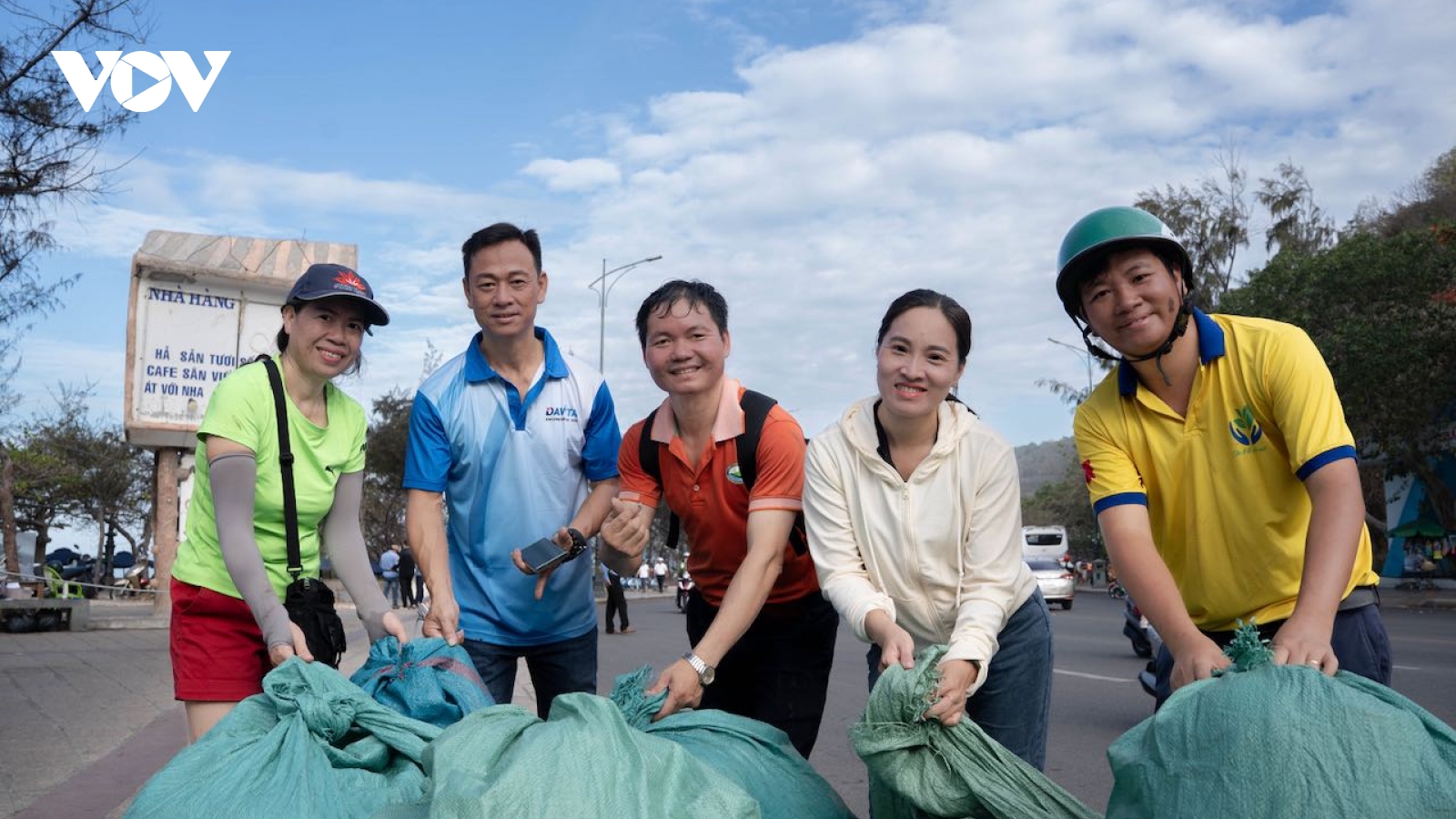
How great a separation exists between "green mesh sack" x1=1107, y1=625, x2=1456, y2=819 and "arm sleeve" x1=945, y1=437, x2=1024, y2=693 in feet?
1.89

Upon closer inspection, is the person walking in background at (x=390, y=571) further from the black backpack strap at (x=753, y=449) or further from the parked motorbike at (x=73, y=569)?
the black backpack strap at (x=753, y=449)

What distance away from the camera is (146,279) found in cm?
1462

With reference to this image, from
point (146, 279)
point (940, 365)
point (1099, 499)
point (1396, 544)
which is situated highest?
point (146, 279)

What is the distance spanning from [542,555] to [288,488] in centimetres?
67

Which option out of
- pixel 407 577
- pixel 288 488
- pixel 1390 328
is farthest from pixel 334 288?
pixel 1390 328

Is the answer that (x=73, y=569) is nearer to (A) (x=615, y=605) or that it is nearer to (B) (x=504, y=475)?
(A) (x=615, y=605)

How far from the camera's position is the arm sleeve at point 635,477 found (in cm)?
328

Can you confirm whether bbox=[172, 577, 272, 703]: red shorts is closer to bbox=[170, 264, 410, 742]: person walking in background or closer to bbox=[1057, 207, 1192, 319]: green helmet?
bbox=[170, 264, 410, 742]: person walking in background

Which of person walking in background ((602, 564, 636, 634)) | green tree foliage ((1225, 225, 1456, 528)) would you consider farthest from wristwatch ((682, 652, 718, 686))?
green tree foliage ((1225, 225, 1456, 528))

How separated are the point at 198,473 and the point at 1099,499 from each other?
88.1 inches

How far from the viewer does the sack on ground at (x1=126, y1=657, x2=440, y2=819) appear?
7.30ft

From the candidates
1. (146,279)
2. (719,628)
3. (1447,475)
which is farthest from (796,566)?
(1447,475)

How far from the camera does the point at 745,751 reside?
2494 mm

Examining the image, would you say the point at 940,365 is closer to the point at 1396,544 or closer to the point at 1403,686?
the point at 1403,686
